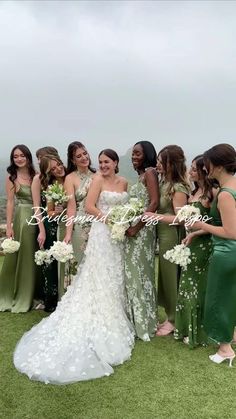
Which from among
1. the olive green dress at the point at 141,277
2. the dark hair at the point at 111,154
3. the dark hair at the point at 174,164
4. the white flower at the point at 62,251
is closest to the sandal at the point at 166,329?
the olive green dress at the point at 141,277


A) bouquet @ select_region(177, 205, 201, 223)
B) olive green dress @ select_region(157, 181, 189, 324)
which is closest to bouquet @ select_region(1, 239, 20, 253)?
olive green dress @ select_region(157, 181, 189, 324)

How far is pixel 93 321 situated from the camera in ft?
16.9

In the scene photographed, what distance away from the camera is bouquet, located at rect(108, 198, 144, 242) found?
17.1 ft

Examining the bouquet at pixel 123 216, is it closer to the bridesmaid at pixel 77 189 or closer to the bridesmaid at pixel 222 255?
the bridesmaid at pixel 222 255

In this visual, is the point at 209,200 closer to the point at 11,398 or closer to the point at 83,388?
the point at 83,388

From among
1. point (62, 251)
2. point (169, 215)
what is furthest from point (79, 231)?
point (169, 215)

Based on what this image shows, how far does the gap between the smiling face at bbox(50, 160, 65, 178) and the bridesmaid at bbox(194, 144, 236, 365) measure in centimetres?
244

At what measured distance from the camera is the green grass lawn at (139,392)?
12.7 feet

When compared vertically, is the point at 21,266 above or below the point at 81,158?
below

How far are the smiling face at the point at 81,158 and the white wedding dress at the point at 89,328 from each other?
0.89 m

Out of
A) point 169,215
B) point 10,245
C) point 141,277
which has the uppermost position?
point 169,215

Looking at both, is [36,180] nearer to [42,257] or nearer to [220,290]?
[42,257]

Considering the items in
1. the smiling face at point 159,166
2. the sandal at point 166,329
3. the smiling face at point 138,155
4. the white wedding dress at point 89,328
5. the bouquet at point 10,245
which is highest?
the smiling face at point 138,155

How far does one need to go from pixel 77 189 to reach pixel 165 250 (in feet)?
5.28
